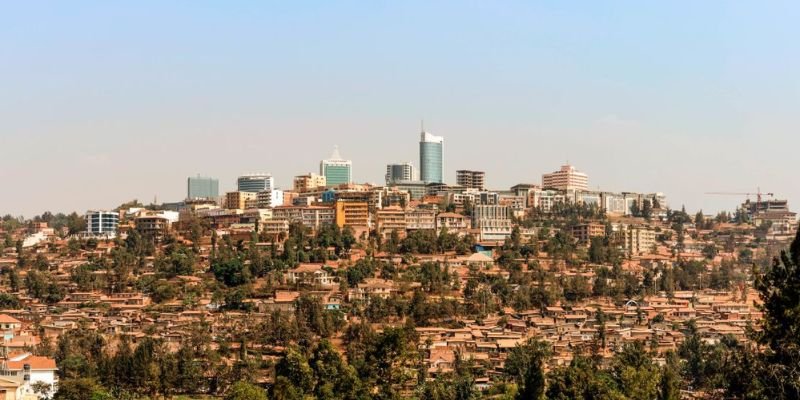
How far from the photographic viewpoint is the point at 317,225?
51.1 m

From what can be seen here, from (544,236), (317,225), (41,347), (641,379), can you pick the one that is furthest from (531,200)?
(641,379)

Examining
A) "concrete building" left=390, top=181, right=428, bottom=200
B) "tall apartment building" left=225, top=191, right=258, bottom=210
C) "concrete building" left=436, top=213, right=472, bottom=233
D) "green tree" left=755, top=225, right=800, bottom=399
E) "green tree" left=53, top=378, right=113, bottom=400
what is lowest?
"green tree" left=53, top=378, right=113, bottom=400

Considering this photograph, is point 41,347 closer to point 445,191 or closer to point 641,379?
point 641,379

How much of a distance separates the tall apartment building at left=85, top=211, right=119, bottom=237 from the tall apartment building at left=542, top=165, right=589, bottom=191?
2618 cm

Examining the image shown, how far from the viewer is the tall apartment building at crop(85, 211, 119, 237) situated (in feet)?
177

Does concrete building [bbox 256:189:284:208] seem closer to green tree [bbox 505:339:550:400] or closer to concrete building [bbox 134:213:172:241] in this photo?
concrete building [bbox 134:213:172:241]

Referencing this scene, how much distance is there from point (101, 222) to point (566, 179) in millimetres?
27911

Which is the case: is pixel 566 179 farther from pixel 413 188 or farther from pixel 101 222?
pixel 101 222

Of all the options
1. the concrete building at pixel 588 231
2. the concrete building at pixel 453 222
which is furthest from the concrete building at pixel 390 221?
the concrete building at pixel 588 231

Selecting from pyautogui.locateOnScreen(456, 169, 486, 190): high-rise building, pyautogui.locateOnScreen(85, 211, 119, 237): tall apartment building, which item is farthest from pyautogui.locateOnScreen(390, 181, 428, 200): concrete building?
pyautogui.locateOnScreen(85, 211, 119, 237): tall apartment building

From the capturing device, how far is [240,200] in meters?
60.9

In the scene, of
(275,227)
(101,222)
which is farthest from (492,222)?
(101,222)

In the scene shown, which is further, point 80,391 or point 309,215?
point 309,215

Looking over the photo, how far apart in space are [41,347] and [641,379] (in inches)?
695
